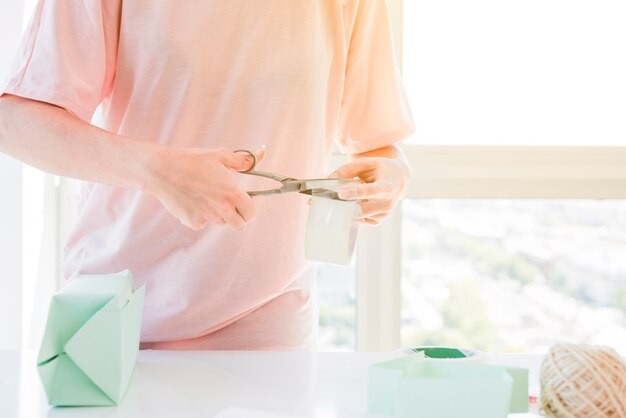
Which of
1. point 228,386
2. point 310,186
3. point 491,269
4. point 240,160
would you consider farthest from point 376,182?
point 491,269

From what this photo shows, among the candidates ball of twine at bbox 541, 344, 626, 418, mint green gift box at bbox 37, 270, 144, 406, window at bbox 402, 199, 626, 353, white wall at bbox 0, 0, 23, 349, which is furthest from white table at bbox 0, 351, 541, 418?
window at bbox 402, 199, 626, 353

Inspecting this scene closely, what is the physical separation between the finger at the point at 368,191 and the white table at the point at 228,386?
27 centimetres

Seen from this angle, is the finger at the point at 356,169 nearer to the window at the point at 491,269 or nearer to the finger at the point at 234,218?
the finger at the point at 234,218

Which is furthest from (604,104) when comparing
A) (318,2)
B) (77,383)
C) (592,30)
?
(77,383)

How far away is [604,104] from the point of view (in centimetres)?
269

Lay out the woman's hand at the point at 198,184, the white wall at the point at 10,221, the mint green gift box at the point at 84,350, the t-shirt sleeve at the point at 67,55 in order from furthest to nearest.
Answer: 1. the white wall at the point at 10,221
2. the t-shirt sleeve at the point at 67,55
3. the woman's hand at the point at 198,184
4. the mint green gift box at the point at 84,350

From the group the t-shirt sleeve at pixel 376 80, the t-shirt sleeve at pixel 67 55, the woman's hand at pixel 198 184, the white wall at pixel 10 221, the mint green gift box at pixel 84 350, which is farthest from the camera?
the white wall at pixel 10 221

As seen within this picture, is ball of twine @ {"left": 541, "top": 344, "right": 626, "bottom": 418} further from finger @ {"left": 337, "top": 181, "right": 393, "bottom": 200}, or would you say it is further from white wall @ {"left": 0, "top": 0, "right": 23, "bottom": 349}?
white wall @ {"left": 0, "top": 0, "right": 23, "bottom": 349}

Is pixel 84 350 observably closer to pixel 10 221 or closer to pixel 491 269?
pixel 10 221

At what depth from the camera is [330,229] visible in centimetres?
121

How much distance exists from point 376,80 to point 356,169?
12.4 inches

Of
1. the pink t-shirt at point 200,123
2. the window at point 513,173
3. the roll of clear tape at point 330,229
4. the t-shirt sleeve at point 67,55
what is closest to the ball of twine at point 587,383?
the roll of clear tape at point 330,229

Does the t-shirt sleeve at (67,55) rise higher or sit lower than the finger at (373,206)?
higher

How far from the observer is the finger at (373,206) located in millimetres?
1389
